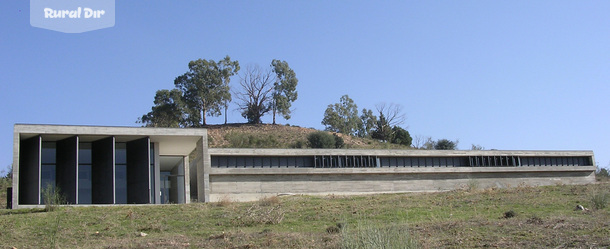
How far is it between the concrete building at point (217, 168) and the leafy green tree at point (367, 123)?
40046mm

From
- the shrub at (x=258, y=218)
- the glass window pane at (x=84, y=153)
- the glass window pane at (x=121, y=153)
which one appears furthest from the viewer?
the glass window pane at (x=121, y=153)

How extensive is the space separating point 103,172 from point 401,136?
5641 centimetres

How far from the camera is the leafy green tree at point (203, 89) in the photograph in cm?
7600

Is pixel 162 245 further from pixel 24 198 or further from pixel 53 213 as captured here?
pixel 24 198

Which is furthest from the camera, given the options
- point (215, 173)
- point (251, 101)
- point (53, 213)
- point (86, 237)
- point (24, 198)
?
point (251, 101)

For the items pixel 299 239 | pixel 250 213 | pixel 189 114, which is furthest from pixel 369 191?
pixel 189 114

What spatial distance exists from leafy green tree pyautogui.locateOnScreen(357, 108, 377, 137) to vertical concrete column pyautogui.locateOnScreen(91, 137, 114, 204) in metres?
58.0

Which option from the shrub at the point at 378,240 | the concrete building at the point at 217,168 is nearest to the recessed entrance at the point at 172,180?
the concrete building at the point at 217,168

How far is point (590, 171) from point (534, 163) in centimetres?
651

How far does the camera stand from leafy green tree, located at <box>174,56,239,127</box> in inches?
2992

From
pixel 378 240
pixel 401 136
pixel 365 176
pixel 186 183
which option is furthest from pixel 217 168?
pixel 401 136

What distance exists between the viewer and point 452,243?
17.4 metres

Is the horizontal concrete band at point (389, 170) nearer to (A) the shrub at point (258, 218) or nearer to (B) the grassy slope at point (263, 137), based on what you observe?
(A) the shrub at point (258, 218)

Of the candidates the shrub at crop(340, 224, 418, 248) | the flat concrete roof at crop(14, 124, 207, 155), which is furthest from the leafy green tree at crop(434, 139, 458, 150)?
the shrub at crop(340, 224, 418, 248)
